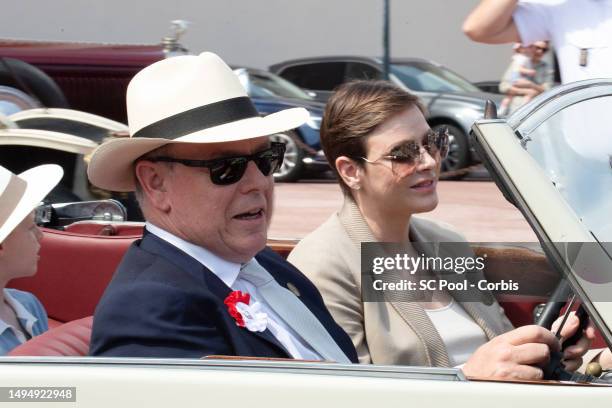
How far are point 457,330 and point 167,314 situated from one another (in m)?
0.85

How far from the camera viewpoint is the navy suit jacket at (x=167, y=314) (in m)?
2.17

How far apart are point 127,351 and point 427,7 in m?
16.2

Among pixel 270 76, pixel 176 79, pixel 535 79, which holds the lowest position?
pixel 270 76

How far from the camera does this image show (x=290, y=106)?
12922 mm

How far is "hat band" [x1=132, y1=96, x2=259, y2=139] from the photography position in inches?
95.3

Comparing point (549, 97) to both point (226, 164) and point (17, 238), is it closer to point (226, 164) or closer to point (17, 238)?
point (226, 164)

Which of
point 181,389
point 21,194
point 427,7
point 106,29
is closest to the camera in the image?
point 181,389

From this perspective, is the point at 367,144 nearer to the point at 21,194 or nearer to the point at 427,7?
the point at 21,194

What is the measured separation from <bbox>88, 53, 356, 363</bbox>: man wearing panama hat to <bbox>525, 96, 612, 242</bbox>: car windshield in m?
0.57

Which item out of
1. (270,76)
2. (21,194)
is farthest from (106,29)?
(21,194)

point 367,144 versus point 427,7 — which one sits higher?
point 367,144

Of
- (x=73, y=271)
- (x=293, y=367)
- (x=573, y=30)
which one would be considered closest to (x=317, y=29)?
(x=573, y=30)

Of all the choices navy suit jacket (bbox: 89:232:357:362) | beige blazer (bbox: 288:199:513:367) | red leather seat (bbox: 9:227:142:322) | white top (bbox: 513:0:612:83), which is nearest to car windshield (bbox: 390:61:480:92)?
white top (bbox: 513:0:612:83)

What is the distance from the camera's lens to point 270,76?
14.2m
